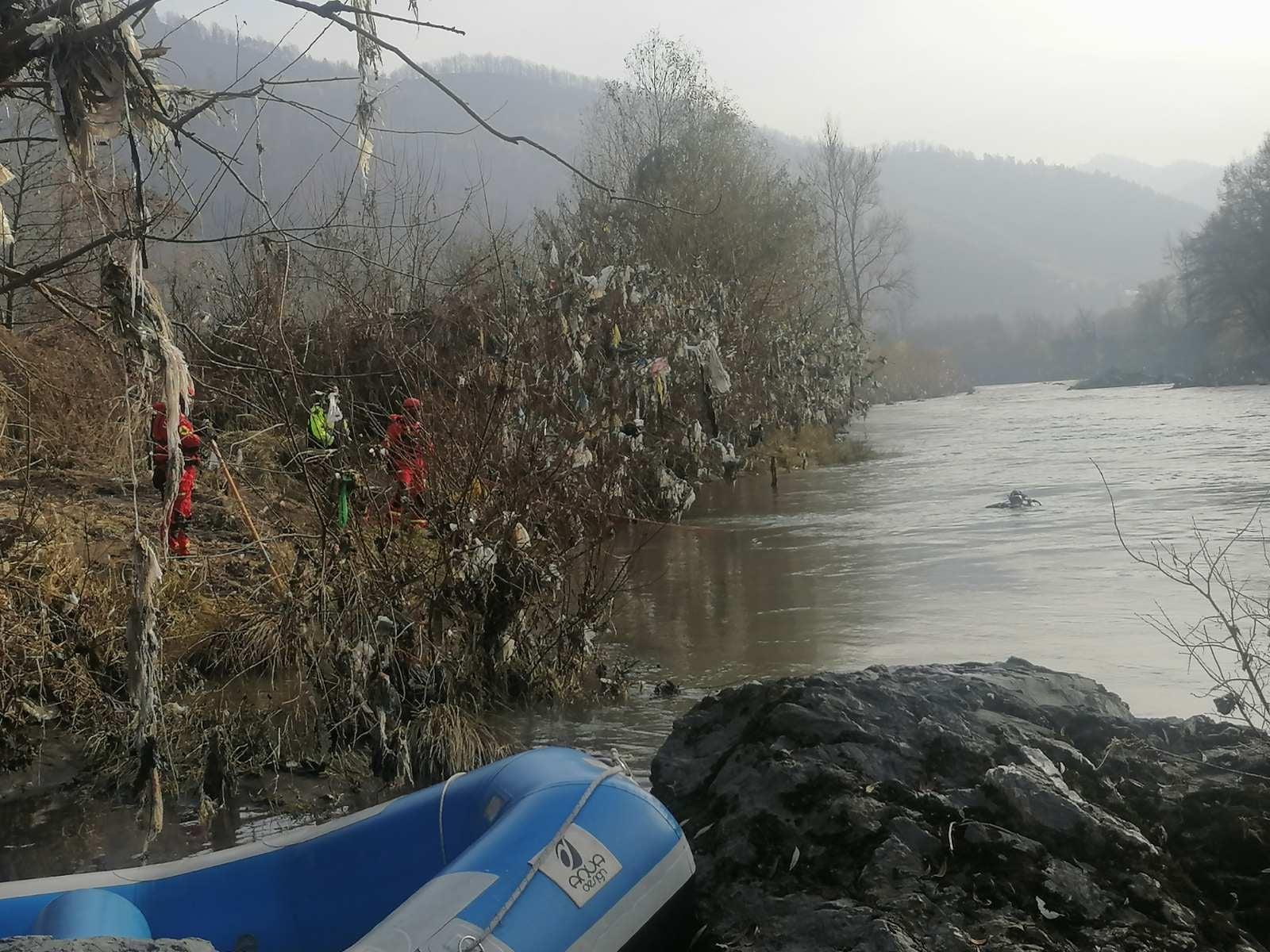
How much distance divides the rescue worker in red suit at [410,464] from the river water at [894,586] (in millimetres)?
1276

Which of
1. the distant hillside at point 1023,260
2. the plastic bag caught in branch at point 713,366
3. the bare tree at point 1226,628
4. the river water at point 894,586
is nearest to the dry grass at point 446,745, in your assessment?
the river water at point 894,586

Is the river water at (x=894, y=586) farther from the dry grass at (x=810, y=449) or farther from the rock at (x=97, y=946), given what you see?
the rock at (x=97, y=946)

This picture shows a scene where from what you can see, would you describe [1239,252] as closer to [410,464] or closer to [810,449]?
[810,449]

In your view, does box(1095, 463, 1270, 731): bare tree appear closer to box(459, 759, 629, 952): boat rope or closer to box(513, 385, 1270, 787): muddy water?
box(513, 385, 1270, 787): muddy water

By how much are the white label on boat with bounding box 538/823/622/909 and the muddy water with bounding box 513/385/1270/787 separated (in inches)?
94.4

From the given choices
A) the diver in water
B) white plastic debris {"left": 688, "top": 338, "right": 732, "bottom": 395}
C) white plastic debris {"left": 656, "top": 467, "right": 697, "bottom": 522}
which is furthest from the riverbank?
the diver in water

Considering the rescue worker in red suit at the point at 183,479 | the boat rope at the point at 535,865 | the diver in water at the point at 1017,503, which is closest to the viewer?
the boat rope at the point at 535,865

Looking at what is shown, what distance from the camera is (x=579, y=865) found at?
3.02m

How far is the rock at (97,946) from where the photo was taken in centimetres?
243

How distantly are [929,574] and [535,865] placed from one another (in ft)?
24.9

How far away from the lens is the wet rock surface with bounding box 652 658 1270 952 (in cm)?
302

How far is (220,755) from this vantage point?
511 centimetres

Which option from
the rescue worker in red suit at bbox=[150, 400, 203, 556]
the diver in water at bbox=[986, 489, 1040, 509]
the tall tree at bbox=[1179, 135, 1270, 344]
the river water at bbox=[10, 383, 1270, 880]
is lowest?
the river water at bbox=[10, 383, 1270, 880]

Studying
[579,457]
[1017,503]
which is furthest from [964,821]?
[1017,503]
